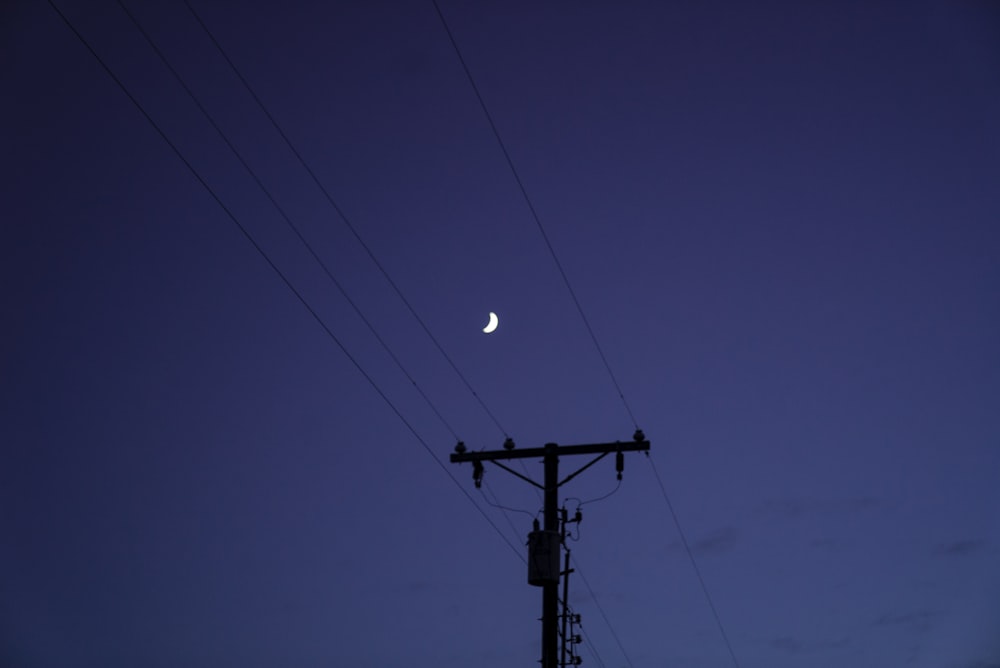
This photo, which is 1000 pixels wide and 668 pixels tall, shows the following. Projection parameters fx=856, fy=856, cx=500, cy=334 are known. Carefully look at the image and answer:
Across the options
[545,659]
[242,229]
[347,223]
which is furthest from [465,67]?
[545,659]

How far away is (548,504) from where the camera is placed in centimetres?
1747

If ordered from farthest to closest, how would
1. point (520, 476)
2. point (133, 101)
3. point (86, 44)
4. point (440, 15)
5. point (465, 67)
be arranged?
point (520, 476)
point (465, 67)
point (440, 15)
point (133, 101)
point (86, 44)

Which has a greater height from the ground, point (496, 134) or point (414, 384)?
point (496, 134)

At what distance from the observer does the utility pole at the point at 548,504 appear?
54.1 feet

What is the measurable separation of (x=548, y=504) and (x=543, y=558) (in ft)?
3.74

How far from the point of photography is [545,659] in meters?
16.2

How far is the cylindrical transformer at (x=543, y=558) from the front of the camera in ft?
55.0

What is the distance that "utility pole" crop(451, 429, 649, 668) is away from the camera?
54.1 feet

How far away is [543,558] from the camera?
1683 cm

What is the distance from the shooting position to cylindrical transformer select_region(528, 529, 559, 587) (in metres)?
16.8

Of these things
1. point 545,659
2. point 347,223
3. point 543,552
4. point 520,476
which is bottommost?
point 545,659

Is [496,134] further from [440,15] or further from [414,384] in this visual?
[414,384]

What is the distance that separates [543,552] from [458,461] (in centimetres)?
311

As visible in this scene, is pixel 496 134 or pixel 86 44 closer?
pixel 86 44
